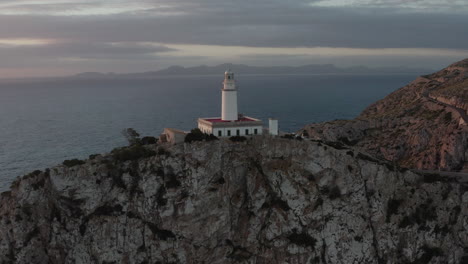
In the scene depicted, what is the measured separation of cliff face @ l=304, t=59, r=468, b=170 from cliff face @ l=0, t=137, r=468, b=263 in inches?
611

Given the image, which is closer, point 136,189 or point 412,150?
point 136,189

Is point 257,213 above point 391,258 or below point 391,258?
above

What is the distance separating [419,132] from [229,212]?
1730 inches

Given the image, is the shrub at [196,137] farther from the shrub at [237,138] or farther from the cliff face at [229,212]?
the shrub at [237,138]

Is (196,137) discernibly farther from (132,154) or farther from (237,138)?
(132,154)

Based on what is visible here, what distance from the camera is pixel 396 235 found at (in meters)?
56.4

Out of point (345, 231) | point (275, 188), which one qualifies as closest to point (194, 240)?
point (275, 188)

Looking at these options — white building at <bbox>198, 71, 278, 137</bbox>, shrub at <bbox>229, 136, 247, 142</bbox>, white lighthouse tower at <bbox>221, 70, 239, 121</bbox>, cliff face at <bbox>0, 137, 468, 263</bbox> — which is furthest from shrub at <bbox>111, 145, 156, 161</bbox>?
white lighthouse tower at <bbox>221, 70, 239, 121</bbox>

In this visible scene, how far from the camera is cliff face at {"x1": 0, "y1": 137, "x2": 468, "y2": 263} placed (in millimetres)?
54094

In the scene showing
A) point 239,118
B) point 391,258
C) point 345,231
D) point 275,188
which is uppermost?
point 239,118

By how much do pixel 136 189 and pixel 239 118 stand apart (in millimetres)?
20870

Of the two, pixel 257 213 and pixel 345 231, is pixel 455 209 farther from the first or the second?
pixel 257 213

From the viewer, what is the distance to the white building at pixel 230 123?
62469mm

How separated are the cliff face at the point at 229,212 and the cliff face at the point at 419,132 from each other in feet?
50.9
